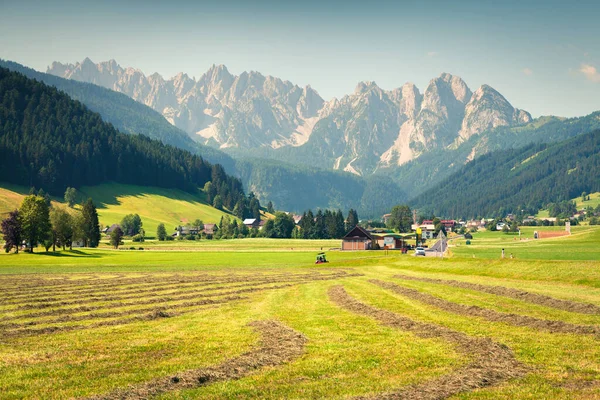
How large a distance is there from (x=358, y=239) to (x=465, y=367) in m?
140

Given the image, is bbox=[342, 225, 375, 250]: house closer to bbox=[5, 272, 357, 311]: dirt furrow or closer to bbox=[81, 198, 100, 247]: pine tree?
bbox=[81, 198, 100, 247]: pine tree

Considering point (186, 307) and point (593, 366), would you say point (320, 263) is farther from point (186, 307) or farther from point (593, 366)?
point (593, 366)

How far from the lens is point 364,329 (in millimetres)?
25312

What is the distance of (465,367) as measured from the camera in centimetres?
Result: 1761

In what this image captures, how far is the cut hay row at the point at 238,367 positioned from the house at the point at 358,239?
5191 inches

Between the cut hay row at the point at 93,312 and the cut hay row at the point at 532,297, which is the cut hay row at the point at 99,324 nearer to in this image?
the cut hay row at the point at 93,312

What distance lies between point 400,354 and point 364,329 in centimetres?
568

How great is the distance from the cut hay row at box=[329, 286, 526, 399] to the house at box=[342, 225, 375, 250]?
129m

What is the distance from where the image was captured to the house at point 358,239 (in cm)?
15554

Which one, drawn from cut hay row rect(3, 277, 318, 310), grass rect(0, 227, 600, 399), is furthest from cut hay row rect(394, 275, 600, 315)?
cut hay row rect(3, 277, 318, 310)

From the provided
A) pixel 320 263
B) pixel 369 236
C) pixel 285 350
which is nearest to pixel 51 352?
pixel 285 350

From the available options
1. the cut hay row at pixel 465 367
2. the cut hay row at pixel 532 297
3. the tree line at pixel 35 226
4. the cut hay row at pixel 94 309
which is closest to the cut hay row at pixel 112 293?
the cut hay row at pixel 94 309

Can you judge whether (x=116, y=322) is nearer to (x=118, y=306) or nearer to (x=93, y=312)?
(x=93, y=312)

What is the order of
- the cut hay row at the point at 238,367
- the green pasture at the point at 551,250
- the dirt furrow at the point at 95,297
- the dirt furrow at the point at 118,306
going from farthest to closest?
the green pasture at the point at 551,250, the dirt furrow at the point at 95,297, the dirt furrow at the point at 118,306, the cut hay row at the point at 238,367
